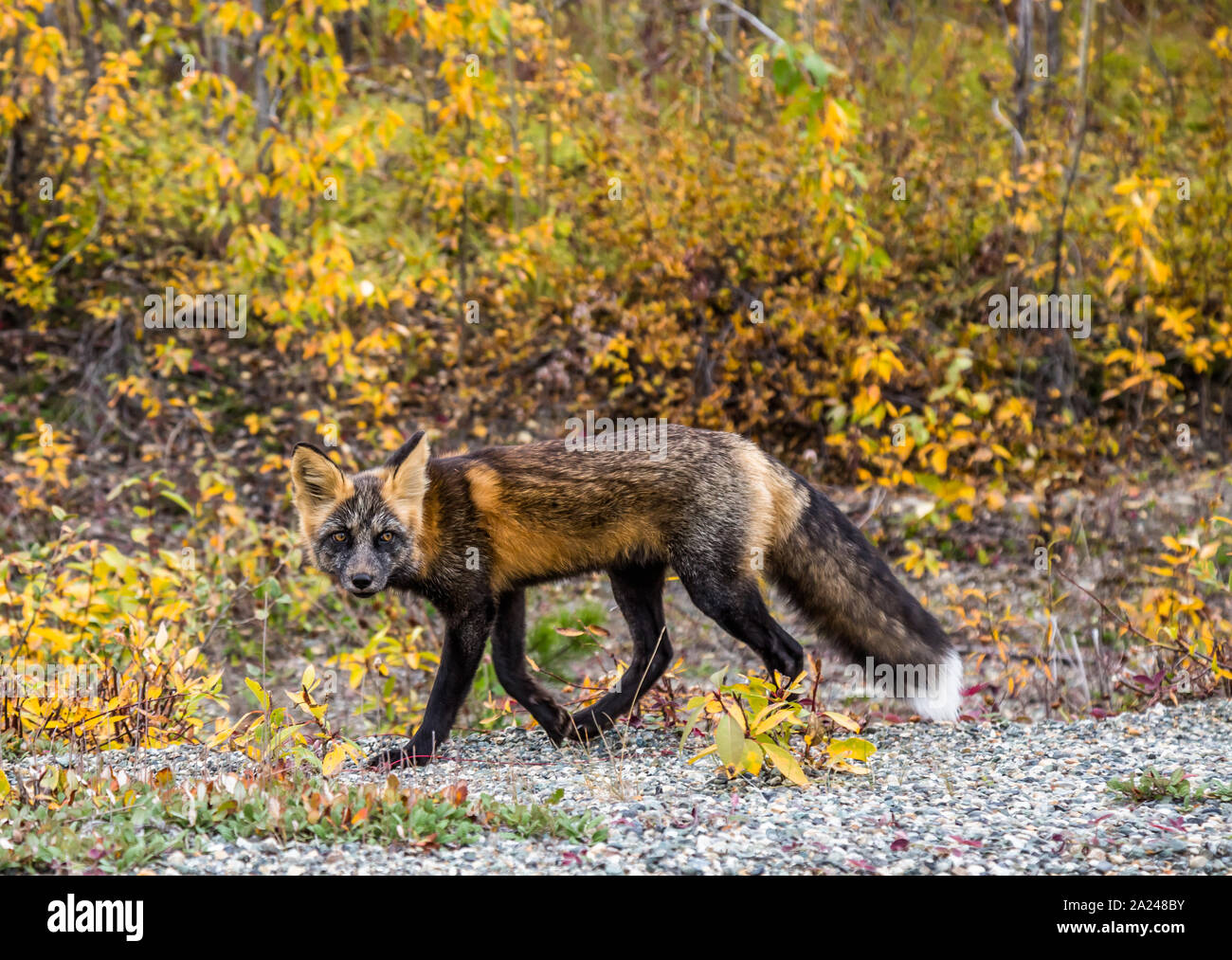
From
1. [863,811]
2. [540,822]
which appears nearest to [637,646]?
[863,811]

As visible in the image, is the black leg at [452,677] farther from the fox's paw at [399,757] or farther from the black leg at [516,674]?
the black leg at [516,674]

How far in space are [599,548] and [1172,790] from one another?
2.55 meters

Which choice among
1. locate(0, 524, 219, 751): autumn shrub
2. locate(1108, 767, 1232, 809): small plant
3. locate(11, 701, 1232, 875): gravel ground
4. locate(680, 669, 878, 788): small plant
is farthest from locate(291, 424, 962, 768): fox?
locate(1108, 767, 1232, 809): small plant

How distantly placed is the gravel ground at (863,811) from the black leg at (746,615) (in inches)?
20.9

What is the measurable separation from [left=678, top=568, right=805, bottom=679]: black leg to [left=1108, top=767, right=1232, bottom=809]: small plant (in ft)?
5.21

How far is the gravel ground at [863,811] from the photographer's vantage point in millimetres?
3580

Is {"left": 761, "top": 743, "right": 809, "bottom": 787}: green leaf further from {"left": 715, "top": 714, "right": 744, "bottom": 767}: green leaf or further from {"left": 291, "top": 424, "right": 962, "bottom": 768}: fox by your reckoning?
{"left": 291, "top": 424, "right": 962, "bottom": 768}: fox

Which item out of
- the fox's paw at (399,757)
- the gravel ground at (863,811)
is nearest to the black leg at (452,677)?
the fox's paw at (399,757)

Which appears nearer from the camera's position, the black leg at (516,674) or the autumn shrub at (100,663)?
the autumn shrub at (100,663)

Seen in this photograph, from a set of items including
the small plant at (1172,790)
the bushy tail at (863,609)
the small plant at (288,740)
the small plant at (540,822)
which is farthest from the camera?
the bushy tail at (863,609)

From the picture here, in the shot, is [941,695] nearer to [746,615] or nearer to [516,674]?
[746,615]

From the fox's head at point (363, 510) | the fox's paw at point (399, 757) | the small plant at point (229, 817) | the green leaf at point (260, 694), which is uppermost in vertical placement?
the fox's head at point (363, 510)

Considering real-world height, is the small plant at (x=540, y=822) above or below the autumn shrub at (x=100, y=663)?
below

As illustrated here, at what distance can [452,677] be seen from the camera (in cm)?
540
